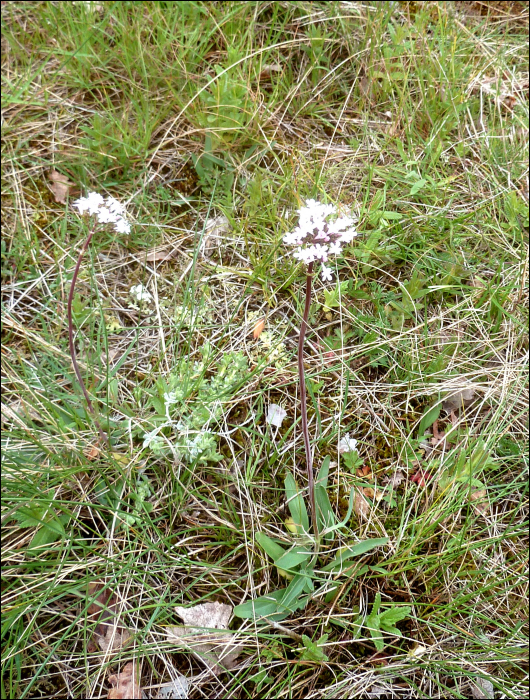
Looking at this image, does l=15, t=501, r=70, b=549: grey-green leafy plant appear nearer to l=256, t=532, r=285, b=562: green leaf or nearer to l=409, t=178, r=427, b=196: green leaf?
l=256, t=532, r=285, b=562: green leaf

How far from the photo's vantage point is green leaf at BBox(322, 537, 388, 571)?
6.51 feet

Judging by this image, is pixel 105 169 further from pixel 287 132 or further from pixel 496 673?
pixel 496 673

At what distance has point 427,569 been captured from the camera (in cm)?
203

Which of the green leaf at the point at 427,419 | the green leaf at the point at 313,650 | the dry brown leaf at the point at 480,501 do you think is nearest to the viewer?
the green leaf at the point at 313,650

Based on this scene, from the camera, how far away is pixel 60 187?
291cm

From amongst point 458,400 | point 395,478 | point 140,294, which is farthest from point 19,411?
point 458,400

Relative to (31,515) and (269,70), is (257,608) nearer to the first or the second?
(31,515)

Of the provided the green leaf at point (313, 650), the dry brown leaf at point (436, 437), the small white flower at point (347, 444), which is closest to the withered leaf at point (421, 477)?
the dry brown leaf at point (436, 437)

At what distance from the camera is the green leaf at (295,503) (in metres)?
2.07

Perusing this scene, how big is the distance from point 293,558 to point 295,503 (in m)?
0.21

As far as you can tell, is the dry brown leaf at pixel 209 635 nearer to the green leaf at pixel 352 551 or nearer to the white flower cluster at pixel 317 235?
the green leaf at pixel 352 551

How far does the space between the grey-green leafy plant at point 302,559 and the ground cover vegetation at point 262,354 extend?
0.01m

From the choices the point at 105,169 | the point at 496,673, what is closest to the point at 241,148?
the point at 105,169

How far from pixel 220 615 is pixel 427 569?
0.81m
